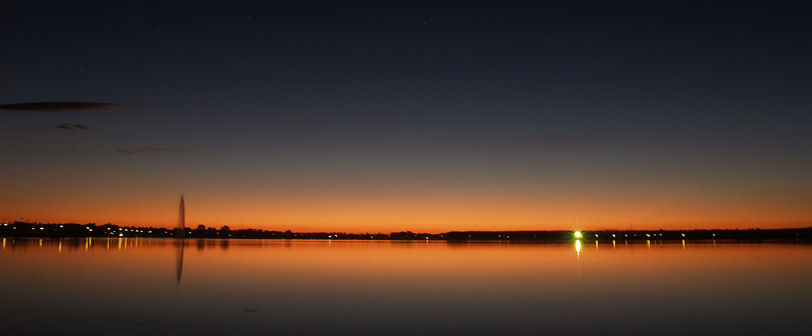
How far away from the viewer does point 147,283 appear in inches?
1394

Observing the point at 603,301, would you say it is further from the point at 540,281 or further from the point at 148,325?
the point at 148,325

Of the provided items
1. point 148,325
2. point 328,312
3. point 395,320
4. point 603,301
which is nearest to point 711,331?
point 603,301

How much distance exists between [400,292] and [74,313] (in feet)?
48.0

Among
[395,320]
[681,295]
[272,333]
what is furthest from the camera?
[681,295]

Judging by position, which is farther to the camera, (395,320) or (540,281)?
(540,281)

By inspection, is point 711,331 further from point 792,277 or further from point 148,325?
point 792,277

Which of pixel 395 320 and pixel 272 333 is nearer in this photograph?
pixel 272 333

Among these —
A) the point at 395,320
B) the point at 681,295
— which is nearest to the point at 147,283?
the point at 395,320

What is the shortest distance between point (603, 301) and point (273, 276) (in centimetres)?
2131

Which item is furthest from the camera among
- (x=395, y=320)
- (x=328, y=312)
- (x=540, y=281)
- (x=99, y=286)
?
(x=540, y=281)

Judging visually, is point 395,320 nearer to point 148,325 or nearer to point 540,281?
point 148,325

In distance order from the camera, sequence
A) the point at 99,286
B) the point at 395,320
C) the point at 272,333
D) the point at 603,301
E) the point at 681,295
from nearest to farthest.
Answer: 1. the point at 272,333
2. the point at 395,320
3. the point at 603,301
4. the point at 681,295
5. the point at 99,286

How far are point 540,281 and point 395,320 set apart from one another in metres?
18.5

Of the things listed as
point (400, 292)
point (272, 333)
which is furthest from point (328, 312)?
point (400, 292)
